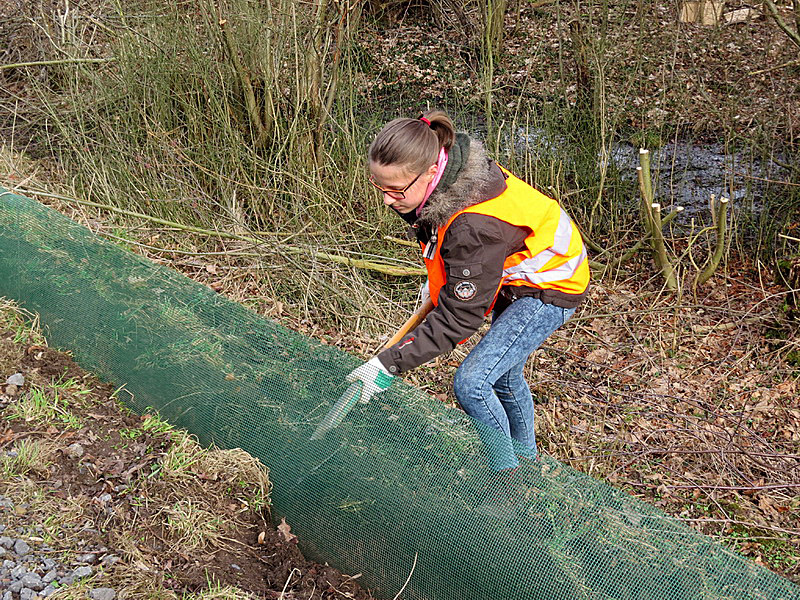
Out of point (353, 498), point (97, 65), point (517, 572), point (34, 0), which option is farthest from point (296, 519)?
point (34, 0)

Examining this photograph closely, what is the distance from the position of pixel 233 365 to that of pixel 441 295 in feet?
2.99

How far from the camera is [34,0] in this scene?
23.0ft

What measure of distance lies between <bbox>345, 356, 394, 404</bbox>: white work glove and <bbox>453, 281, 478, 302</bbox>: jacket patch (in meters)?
0.33

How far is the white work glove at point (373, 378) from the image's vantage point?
2.30 metres

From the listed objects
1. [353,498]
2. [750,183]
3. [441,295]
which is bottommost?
[750,183]

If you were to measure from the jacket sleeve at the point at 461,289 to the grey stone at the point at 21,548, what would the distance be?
4.32ft

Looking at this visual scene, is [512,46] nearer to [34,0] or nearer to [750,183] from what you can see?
[750,183]

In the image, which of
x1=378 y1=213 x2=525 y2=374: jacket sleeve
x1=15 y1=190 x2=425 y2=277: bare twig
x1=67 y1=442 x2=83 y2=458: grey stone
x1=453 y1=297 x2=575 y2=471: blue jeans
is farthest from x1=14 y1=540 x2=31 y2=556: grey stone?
x1=15 y1=190 x2=425 y2=277: bare twig

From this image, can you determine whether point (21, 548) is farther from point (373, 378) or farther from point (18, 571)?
point (373, 378)

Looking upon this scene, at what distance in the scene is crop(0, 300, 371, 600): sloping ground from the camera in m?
2.33

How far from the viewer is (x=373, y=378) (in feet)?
7.59

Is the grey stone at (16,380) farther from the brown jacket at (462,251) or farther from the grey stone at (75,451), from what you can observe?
the brown jacket at (462,251)

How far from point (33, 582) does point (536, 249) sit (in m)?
1.89

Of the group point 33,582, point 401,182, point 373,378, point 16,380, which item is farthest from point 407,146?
point 16,380
